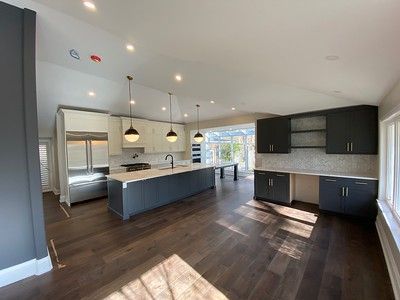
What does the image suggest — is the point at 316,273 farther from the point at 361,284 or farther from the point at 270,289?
the point at 270,289

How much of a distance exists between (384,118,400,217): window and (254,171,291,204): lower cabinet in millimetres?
1720

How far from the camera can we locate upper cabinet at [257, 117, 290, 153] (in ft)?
15.8

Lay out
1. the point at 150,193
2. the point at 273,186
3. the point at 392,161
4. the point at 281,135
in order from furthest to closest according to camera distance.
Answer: the point at 281,135
the point at 273,186
the point at 150,193
the point at 392,161

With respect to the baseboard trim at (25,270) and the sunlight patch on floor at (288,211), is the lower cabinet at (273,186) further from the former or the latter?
the baseboard trim at (25,270)

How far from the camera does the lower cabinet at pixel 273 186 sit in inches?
180

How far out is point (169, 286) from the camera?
206cm

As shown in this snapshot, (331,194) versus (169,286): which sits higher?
(331,194)

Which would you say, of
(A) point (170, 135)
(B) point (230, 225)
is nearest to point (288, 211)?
(B) point (230, 225)

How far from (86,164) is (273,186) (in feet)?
16.7

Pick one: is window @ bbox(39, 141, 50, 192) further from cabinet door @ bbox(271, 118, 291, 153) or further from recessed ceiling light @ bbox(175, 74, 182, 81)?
cabinet door @ bbox(271, 118, 291, 153)

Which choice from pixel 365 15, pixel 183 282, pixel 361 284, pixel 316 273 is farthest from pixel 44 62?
pixel 361 284

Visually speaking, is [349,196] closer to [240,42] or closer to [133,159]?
[240,42]

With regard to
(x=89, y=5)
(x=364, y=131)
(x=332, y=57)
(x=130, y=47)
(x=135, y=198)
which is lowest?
(x=135, y=198)

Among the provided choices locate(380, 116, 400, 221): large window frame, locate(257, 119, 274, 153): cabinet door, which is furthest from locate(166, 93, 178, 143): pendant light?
locate(380, 116, 400, 221): large window frame
